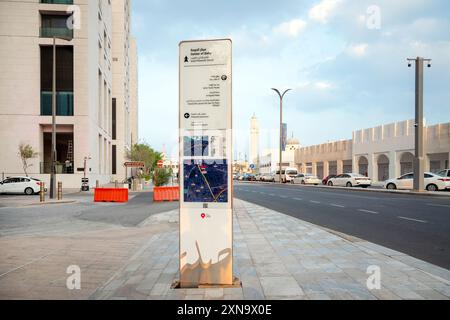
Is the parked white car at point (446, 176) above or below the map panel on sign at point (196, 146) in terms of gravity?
below

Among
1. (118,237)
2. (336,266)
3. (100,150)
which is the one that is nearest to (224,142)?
(336,266)

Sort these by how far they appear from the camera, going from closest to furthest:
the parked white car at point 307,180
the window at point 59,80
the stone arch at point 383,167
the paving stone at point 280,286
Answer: the paving stone at point 280,286
the window at point 59,80
the parked white car at point 307,180
the stone arch at point 383,167

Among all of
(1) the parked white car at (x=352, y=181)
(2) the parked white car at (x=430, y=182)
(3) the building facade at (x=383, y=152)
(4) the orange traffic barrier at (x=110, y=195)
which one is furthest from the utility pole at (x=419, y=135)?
(4) the orange traffic barrier at (x=110, y=195)

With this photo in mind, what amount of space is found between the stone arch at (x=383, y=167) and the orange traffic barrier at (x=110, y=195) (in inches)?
1442

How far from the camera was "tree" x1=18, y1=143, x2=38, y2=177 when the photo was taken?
34.0m

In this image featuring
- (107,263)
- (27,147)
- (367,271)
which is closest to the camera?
(367,271)

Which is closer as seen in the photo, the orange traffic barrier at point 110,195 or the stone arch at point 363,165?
the orange traffic barrier at point 110,195

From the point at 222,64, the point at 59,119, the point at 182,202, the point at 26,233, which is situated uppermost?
the point at 59,119

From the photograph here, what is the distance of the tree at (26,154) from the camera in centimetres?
3397

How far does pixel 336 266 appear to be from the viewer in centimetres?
612

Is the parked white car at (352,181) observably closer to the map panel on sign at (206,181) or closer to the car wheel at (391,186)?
the car wheel at (391,186)
